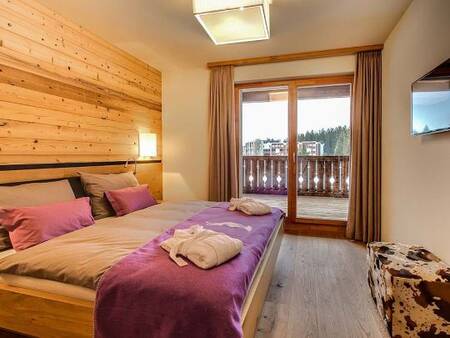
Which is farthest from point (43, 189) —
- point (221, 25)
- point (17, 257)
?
point (221, 25)

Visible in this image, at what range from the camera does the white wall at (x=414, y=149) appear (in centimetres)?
191

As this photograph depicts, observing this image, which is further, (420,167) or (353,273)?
(353,273)

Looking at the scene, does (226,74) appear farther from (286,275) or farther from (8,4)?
(286,275)

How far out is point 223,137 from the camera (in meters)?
4.02

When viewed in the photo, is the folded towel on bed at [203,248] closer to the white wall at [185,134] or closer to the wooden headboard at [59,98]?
the wooden headboard at [59,98]

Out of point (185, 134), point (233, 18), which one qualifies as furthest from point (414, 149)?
point (185, 134)

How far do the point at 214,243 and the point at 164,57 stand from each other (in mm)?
3122

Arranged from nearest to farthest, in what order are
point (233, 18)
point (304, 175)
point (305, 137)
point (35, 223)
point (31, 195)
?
point (35, 223)
point (31, 195)
point (233, 18)
point (305, 137)
point (304, 175)

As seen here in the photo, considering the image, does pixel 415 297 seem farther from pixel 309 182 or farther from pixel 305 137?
pixel 309 182

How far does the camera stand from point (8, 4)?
84.7 inches

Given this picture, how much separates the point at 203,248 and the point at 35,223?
1.23 m

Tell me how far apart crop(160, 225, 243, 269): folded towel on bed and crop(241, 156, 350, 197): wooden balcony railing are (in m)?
2.65

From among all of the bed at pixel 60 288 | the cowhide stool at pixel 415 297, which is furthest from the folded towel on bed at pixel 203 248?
the cowhide stool at pixel 415 297

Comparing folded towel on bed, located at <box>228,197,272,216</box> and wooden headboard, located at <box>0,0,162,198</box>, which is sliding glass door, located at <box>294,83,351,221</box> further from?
wooden headboard, located at <box>0,0,162,198</box>
